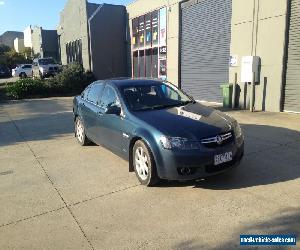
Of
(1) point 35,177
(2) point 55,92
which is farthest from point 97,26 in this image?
(1) point 35,177

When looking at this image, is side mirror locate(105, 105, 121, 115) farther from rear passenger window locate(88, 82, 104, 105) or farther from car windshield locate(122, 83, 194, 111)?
rear passenger window locate(88, 82, 104, 105)

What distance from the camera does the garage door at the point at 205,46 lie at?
1299 cm

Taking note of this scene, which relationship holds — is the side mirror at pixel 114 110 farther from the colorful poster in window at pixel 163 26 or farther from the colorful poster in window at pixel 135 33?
the colorful poster in window at pixel 135 33

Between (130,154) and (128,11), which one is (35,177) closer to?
(130,154)

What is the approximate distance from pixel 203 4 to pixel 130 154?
10.6m

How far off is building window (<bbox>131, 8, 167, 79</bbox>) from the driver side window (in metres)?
11.5

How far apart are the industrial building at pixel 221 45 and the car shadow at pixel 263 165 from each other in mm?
3582

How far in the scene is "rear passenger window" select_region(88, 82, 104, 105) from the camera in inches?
258

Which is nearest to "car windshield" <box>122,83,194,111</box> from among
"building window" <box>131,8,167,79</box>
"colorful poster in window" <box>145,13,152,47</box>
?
"building window" <box>131,8,167,79</box>

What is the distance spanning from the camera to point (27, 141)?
814cm

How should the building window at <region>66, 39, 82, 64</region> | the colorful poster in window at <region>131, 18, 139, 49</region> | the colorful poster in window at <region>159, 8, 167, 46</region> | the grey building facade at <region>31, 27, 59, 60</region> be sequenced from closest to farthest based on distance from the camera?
the colorful poster in window at <region>159, 8, 167, 46</region>
the colorful poster in window at <region>131, 18, 139, 49</region>
the building window at <region>66, 39, 82, 64</region>
the grey building facade at <region>31, 27, 59, 60</region>

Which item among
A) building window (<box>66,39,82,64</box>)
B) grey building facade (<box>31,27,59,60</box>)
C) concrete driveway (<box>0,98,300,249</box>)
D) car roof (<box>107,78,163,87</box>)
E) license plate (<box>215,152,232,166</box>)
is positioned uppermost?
grey building facade (<box>31,27,59,60</box>)

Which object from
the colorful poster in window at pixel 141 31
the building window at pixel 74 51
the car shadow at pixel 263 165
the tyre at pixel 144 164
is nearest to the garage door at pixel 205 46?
the colorful poster in window at pixel 141 31

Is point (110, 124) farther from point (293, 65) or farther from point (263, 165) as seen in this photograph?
point (293, 65)
